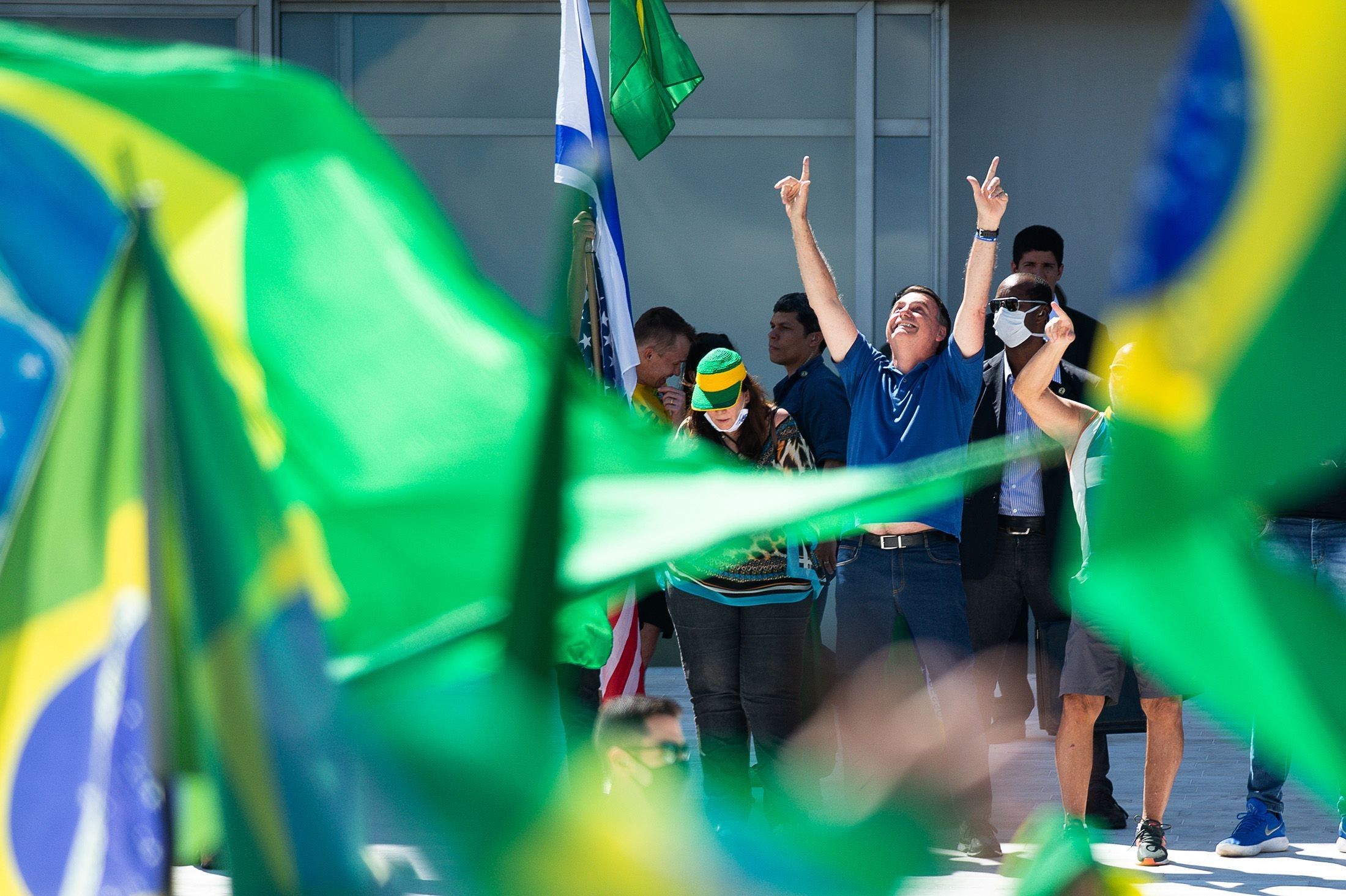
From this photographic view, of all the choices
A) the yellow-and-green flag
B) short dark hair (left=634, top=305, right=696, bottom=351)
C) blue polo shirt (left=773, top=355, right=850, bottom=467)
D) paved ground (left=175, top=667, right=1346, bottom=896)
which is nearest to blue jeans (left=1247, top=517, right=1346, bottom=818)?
paved ground (left=175, top=667, right=1346, bottom=896)

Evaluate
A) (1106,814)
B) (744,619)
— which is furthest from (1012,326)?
(1106,814)

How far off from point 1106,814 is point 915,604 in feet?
4.20

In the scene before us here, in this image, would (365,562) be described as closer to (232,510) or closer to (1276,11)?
(232,510)

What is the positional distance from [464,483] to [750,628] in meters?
3.06

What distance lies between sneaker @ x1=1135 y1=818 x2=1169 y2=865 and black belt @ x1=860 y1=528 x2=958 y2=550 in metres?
1.12

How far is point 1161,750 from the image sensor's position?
5.34 meters

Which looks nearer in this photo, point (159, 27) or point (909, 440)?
point (909, 440)

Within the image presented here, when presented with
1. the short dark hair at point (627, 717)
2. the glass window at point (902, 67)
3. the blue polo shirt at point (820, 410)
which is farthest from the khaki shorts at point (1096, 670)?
the glass window at point (902, 67)

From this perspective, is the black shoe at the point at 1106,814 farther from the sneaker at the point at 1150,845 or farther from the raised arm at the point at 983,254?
the raised arm at the point at 983,254

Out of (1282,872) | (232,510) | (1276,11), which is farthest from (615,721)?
(1282,872)

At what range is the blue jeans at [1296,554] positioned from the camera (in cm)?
487

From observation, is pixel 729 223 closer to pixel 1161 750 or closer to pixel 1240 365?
pixel 1161 750

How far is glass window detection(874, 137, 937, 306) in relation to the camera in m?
9.95

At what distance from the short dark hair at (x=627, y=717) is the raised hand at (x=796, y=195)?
194 centimetres
